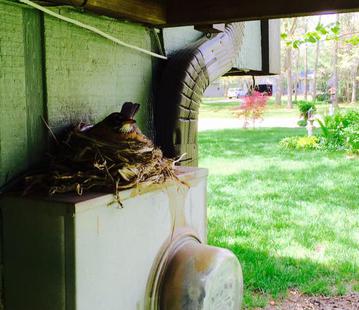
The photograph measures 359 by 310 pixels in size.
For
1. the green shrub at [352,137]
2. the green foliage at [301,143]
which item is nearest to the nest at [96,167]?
the green shrub at [352,137]

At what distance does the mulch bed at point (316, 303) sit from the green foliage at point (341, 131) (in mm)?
8168

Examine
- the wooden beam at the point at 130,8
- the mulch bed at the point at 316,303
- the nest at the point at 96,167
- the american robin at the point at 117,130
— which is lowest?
the mulch bed at the point at 316,303

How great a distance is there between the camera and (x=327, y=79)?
39969mm

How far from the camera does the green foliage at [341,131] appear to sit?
12.2 meters

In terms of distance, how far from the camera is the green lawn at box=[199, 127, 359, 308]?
4.71 meters

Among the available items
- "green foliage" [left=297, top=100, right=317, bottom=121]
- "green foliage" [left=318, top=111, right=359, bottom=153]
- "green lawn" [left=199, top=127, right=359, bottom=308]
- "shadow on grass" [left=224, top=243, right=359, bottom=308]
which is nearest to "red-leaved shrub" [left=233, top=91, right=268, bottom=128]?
"green foliage" [left=297, top=100, right=317, bottom=121]

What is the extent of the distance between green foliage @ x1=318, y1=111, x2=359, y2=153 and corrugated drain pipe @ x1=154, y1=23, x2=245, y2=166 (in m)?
9.86

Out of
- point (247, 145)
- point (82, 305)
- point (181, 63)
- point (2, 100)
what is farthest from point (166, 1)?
point (247, 145)

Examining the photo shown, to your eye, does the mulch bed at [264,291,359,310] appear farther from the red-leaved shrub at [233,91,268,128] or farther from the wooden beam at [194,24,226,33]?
the red-leaved shrub at [233,91,268,128]

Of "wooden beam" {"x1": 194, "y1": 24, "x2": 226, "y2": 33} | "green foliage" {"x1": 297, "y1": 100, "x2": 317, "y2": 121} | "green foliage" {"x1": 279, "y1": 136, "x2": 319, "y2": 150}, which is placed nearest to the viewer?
"wooden beam" {"x1": 194, "y1": 24, "x2": 226, "y2": 33}

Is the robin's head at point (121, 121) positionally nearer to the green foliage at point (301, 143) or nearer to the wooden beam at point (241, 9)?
the wooden beam at point (241, 9)

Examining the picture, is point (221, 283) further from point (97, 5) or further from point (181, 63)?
point (97, 5)

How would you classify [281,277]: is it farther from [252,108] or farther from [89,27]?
[252,108]

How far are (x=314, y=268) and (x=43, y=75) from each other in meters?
3.66
